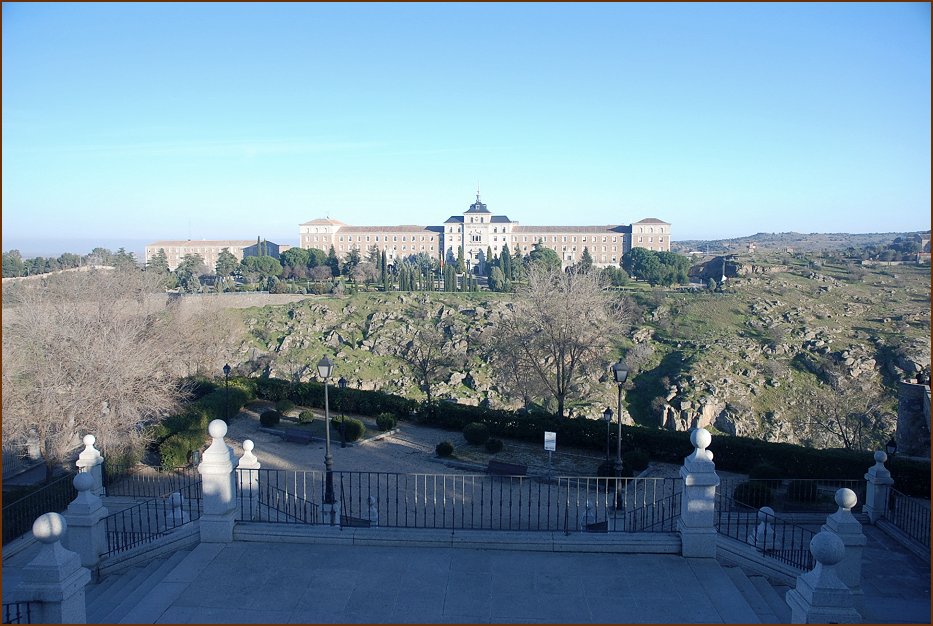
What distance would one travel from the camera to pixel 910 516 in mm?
10344

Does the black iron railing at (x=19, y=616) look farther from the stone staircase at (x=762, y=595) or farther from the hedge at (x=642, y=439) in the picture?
the hedge at (x=642, y=439)

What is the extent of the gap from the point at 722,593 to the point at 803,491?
7.53 meters

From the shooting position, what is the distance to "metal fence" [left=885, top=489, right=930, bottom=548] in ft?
32.6

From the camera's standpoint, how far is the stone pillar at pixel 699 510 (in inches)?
286

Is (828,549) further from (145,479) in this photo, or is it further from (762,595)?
(145,479)

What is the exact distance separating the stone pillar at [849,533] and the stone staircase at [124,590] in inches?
298

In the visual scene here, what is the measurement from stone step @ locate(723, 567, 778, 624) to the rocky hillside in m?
21.1

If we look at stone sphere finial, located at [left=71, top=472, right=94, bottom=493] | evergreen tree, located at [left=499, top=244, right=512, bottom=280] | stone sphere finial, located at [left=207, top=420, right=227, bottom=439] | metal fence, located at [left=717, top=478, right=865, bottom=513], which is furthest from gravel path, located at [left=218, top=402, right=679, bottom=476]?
evergreen tree, located at [left=499, top=244, right=512, bottom=280]

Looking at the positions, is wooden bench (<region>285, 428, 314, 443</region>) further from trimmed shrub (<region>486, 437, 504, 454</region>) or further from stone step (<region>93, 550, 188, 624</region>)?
stone step (<region>93, 550, 188, 624</region>)

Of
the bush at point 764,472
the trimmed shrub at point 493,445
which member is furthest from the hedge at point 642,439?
the trimmed shrub at point 493,445

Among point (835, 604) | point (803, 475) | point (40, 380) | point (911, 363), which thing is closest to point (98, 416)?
point (40, 380)

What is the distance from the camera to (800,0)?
6680 mm

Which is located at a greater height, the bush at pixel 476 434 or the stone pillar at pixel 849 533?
the stone pillar at pixel 849 533

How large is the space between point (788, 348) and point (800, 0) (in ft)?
135
